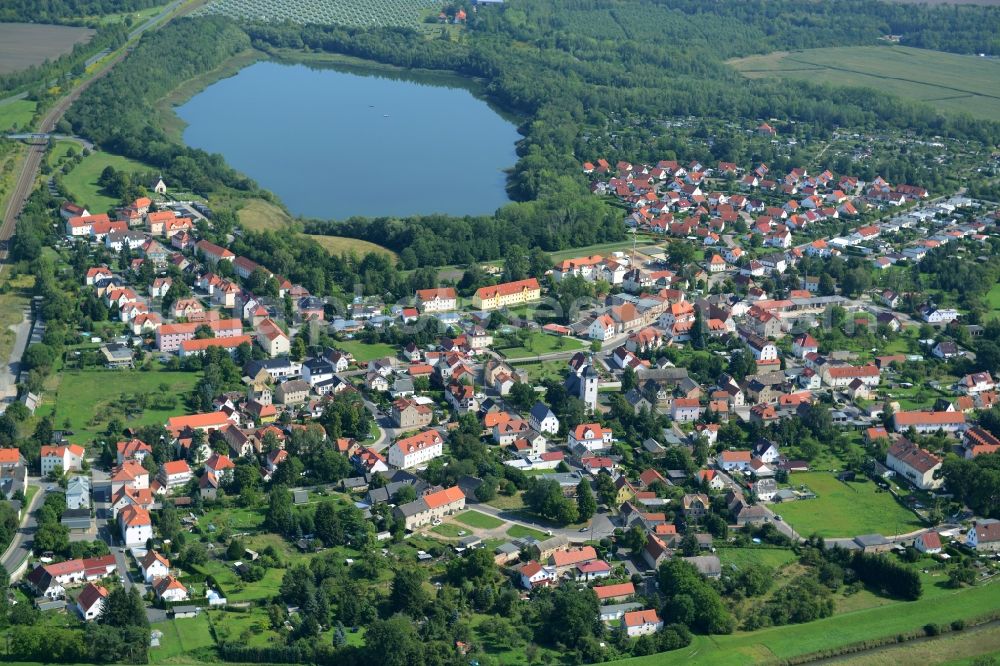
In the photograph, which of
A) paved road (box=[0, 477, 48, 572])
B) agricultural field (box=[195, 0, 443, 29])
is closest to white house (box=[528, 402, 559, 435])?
paved road (box=[0, 477, 48, 572])

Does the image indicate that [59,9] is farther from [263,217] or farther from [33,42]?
[263,217]

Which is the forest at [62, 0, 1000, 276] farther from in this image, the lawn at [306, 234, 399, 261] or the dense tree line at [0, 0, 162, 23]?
the dense tree line at [0, 0, 162, 23]

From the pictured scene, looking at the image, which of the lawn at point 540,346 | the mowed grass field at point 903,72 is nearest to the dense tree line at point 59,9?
the mowed grass field at point 903,72

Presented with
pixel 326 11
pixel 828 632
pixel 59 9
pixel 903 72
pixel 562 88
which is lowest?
pixel 828 632

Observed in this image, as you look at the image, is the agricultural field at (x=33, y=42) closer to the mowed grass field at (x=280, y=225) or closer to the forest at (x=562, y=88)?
the forest at (x=562, y=88)

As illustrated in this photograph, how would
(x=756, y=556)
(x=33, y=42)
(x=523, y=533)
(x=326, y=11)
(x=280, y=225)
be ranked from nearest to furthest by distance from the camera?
(x=756, y=556) < (x=523, y=533) < (x=280, y=225) < (x=33, y=42) < (x=326, y=11)

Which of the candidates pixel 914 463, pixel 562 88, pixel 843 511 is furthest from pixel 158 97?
pixel 843 511
